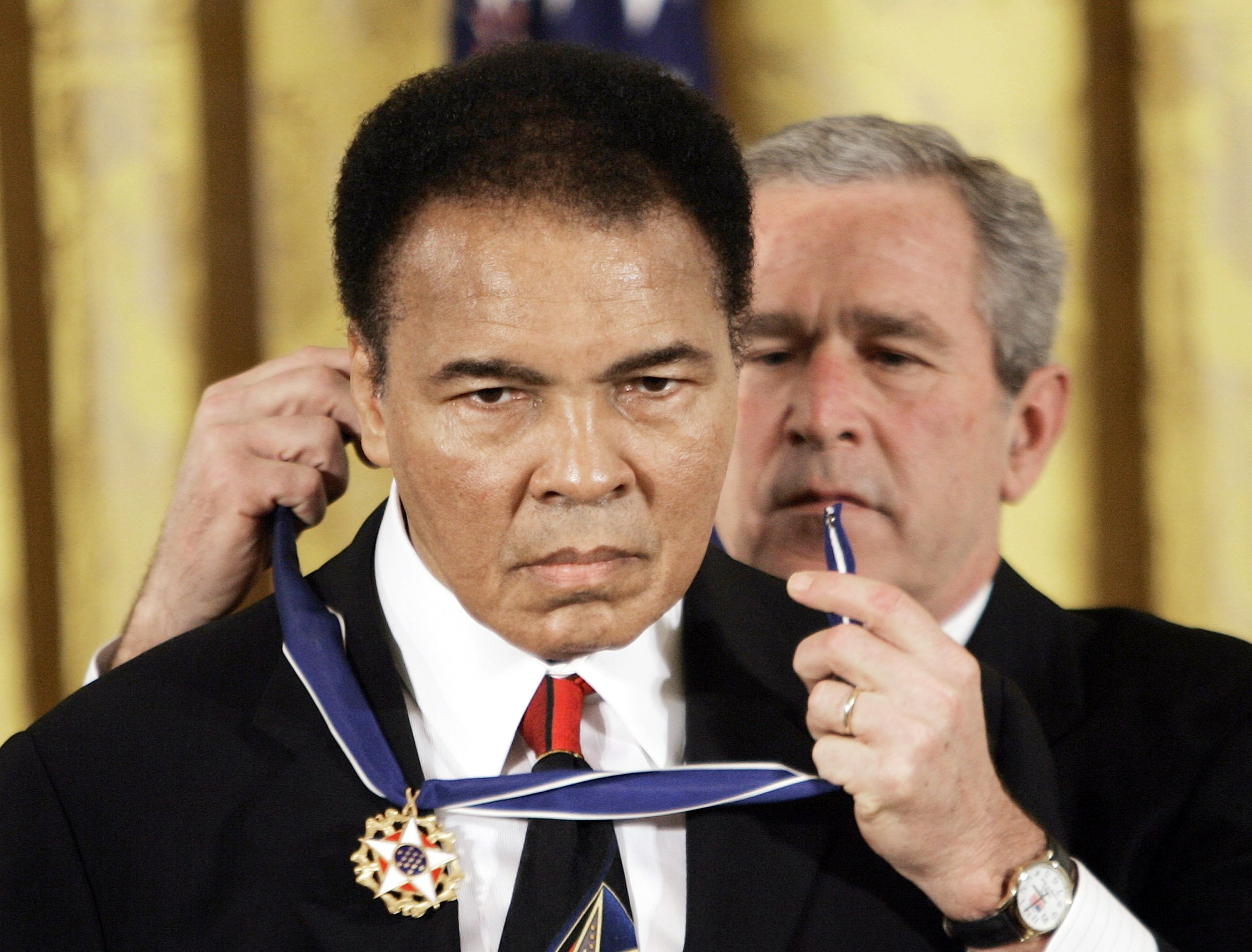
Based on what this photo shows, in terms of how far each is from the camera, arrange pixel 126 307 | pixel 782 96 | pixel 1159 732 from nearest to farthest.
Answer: pixel 1159 732, pixel 126 307, pixel 782 96

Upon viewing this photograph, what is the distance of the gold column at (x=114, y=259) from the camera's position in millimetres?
1956

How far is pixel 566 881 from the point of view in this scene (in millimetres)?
990

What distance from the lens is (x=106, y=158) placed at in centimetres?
196

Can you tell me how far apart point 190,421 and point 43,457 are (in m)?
0.21

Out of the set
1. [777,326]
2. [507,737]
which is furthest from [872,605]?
[777,326]

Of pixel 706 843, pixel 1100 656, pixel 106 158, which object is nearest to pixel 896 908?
pixel 706 843

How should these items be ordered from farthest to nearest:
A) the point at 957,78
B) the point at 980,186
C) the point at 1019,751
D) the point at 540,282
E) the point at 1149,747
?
the point at 957,78, the point at 980,186, the point at 1149,747, the point at 1019,751, the point at 540,282

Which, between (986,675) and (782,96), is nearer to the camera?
(986,675)

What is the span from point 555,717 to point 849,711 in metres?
0.21

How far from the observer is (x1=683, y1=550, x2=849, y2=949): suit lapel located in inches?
40.3

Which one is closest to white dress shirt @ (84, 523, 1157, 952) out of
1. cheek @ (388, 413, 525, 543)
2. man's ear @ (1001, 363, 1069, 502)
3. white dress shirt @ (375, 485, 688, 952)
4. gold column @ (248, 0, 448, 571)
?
white dress shirt @ (375, 485, 688, 952)

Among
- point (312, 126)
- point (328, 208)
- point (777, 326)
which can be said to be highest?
point (312, 126)

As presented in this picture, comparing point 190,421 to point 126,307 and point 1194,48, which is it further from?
point 1194,48

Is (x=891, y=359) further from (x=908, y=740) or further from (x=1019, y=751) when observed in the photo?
(x=908, y=740)
